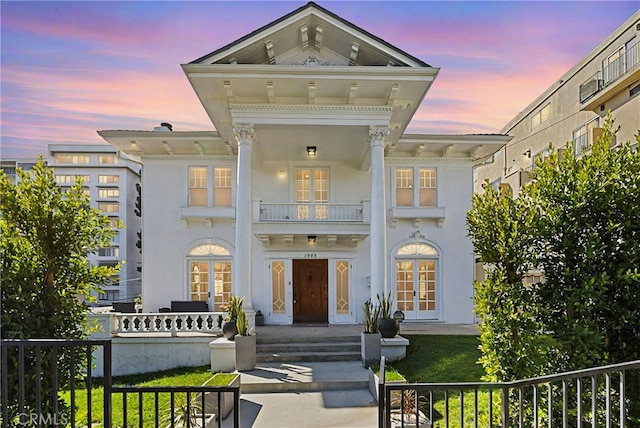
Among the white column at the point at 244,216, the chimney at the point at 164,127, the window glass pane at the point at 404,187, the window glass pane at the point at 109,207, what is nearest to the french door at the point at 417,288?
the window glass pane at the point at 404,187

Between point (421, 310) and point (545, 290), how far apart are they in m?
10.7

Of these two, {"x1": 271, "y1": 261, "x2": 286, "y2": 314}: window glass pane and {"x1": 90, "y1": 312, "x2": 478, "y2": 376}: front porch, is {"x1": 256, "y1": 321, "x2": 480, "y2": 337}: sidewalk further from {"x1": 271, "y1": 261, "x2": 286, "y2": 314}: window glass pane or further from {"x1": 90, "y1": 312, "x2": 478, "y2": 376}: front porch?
{"x1": 271, "y1": 261, "x2": 286, "y2": 314}: window glass pane

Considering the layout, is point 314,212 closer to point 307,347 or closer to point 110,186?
point 307,347

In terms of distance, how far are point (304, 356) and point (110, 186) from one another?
141 feet

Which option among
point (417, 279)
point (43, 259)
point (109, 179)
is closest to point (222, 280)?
point (417, 279)

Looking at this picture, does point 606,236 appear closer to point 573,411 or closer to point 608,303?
point 608,303

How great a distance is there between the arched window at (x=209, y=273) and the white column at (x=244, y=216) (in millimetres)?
3971

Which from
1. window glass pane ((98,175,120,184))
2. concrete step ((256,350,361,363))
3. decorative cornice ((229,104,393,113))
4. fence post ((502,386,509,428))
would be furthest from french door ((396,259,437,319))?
window glass pane ((98,175,120,184))

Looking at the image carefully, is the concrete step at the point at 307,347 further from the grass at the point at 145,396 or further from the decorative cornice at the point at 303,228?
the decorative cornice at the point at 303,228

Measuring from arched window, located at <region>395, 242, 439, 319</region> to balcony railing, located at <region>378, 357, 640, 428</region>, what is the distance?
373 inches

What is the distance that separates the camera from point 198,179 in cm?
1455

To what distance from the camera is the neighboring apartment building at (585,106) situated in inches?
612

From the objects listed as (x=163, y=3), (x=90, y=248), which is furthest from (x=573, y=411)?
(x=163, y=3)

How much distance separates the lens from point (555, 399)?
4.46m
